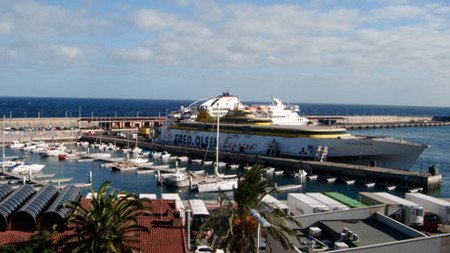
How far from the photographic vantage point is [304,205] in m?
32.5

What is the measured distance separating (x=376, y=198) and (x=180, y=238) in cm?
1616

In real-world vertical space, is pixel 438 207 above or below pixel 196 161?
above

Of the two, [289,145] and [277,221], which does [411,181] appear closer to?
[289,145]

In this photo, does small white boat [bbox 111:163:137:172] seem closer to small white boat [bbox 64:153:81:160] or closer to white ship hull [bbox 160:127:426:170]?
small white boat [bbox 64:153:81:160]

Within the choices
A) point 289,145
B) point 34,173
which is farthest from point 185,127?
point 34,173

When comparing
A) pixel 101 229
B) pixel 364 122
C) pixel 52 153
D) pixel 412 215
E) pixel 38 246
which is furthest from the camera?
pixel 364 122

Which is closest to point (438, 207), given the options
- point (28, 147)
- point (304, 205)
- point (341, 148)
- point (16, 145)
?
point (304, 205)

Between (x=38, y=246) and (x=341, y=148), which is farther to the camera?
(x=341, y=148)

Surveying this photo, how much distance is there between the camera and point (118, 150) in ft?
268

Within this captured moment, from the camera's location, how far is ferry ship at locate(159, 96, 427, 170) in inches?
2375

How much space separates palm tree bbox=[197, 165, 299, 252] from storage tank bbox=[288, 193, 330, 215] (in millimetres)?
12697

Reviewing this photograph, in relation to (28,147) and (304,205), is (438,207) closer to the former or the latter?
(304,205)

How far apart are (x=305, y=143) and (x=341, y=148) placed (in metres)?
4.65

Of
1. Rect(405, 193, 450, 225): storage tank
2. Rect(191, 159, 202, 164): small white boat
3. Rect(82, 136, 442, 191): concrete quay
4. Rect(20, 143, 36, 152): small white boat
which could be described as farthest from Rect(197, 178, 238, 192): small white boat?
Rect(20, 143, 36, 152): small white boat
